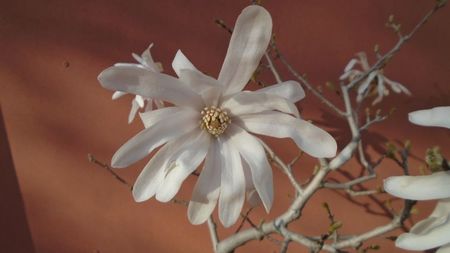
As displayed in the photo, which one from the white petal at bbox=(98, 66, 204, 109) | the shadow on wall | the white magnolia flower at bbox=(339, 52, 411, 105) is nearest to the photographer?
A: the white petal at bbox=(98, 66, 204, 109)

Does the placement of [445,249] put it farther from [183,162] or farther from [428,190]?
[183,162]

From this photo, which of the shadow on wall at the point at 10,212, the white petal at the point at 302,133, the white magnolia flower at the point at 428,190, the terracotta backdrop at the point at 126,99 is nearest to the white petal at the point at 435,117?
the white magnolia flower at the point at 428,190

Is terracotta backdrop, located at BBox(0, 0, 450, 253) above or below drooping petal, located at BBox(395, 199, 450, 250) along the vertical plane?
above

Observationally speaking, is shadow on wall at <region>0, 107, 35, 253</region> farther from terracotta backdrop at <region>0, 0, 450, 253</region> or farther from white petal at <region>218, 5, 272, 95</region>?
white petal at <region>218, 5, 272, 95</region>

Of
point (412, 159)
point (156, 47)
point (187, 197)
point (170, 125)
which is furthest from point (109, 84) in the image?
point (412, 159)

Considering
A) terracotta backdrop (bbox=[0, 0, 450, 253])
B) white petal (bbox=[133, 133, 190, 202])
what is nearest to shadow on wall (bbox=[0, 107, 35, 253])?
terracotta backdrop (bbox=[0, 0, 450, 253])

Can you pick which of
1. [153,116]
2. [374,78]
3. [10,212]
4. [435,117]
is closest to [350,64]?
[374,78]

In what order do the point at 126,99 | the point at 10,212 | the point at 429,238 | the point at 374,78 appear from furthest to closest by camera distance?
the point at 10,212, the point at 126,99, the point at 374,78, the point at 429,238
